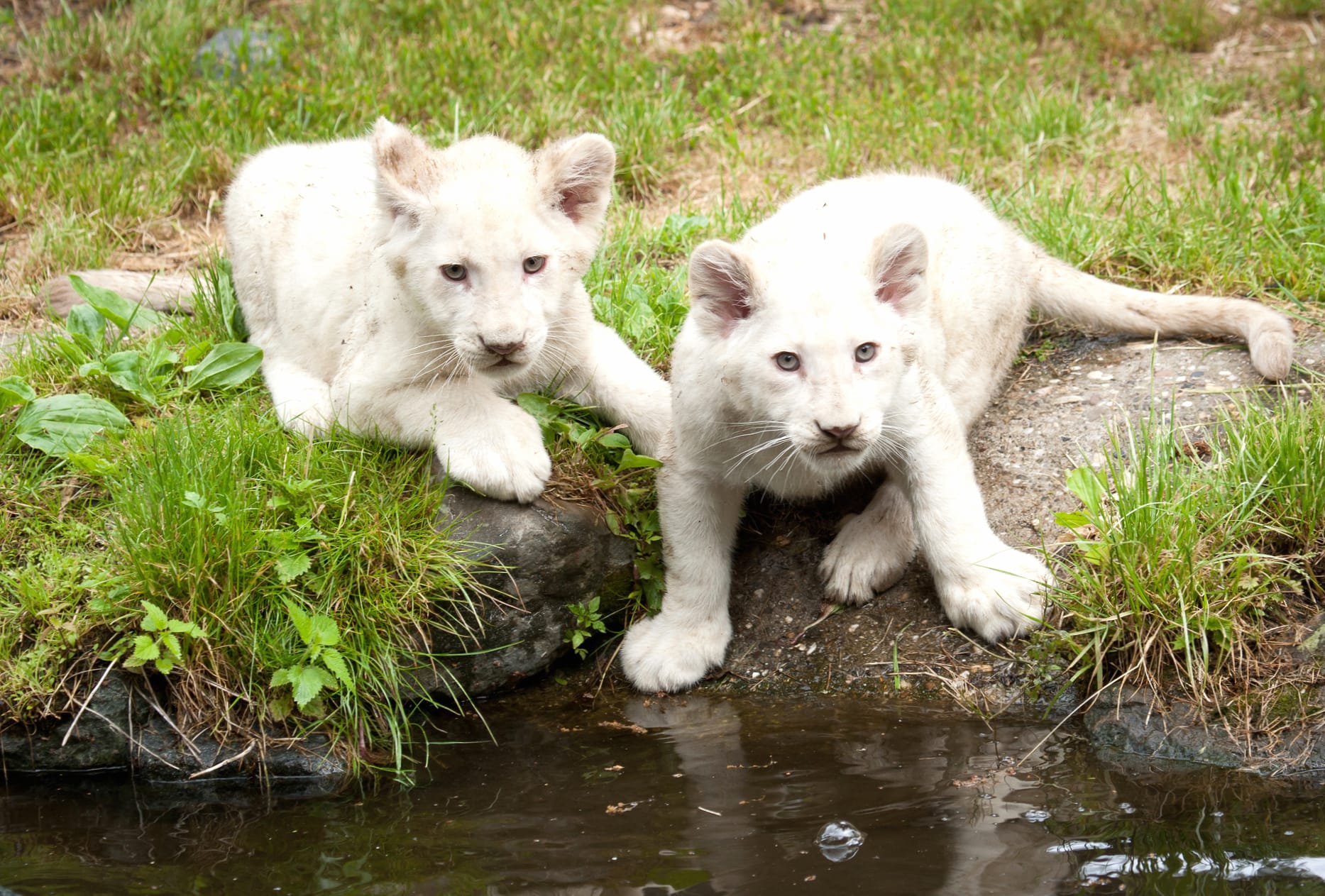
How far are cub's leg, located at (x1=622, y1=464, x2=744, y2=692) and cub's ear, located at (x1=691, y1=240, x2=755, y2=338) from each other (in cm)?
65

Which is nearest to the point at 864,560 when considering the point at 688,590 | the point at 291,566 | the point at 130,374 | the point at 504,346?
the point at 688,590

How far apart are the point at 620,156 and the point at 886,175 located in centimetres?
217

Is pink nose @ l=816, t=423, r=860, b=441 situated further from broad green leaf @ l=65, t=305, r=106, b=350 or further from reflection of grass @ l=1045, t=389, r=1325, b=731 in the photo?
broad green leaf @ l=65, t=305, r=106, b=350

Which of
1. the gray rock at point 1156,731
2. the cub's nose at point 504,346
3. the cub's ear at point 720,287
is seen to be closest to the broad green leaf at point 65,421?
the cub's nose at point 504,346

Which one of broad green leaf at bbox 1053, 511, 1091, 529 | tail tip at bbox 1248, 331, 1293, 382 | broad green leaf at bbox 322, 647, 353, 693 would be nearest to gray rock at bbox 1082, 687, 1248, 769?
broad green leaf at bbox 1053, 511, 1091, 529

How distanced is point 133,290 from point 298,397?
1472 mm

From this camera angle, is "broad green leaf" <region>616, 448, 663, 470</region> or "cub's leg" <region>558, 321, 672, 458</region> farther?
"cub's leg" <region>558, 321, 672, 458</region>

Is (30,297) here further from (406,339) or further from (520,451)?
(520,451)

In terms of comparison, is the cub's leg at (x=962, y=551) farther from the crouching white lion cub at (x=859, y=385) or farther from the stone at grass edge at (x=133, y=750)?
the stone at grass edge at (x=133, y=750)

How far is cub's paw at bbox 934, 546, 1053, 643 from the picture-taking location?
14.2 feet

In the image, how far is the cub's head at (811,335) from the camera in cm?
385

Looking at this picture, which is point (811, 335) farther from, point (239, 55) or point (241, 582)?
point (239, 55)

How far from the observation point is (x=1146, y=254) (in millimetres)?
6199

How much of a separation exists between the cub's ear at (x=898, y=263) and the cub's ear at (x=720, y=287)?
0.44 m
